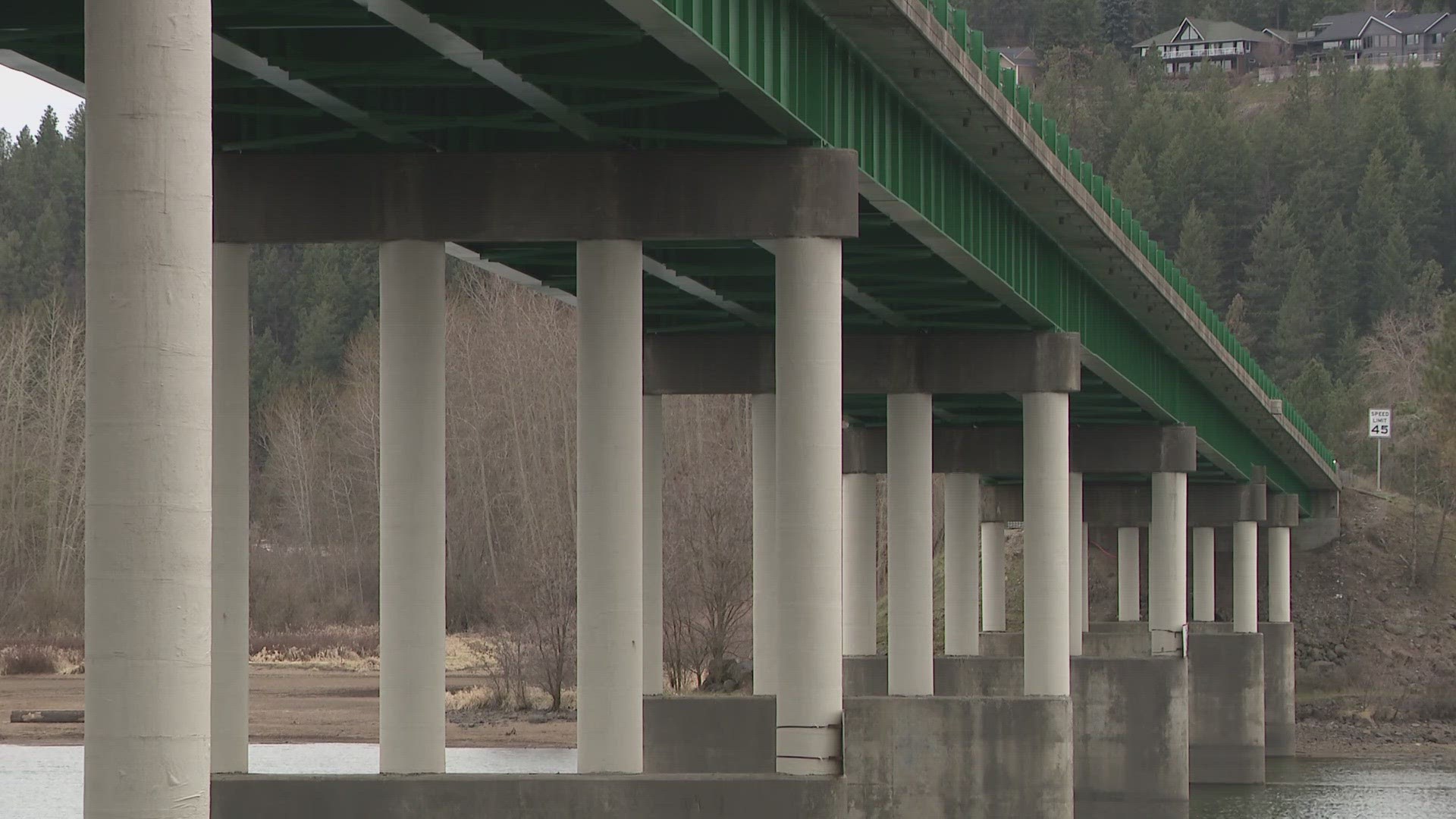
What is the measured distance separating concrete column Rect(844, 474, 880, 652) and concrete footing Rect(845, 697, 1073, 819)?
46.6ft

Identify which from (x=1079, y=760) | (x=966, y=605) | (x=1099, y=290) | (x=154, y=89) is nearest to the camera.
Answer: (x=154, y=89)

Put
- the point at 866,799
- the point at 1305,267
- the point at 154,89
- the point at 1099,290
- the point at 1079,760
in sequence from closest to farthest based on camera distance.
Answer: the point at 154,89 < the point at 866,799 < the point at 1099,290 < the point at 1079,760 < the point at 1305,267

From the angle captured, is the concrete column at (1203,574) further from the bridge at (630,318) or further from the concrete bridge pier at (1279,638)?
the bridge at (630,318)

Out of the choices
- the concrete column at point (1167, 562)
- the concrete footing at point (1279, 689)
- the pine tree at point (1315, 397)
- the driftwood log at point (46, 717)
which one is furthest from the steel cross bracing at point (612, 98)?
the pine tree at point (1315, 397)

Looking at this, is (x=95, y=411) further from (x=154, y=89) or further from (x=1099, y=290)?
(x=1099, y=290)

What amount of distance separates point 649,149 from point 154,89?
13919mm

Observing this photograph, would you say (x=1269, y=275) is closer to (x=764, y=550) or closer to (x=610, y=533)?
(x=764, y=550)

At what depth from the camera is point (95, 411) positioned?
12539mm

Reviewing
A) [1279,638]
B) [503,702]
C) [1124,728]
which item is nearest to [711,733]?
[1124,728]

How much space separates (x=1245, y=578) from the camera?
263 feet

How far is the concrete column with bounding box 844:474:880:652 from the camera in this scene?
55.0 m

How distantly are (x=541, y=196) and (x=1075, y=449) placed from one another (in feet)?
130

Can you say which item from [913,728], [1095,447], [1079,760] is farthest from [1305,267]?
[913,728]

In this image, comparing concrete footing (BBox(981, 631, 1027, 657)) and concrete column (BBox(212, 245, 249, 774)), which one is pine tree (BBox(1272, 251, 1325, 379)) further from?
concrete column (BBox(212, 245, 249, 774))
